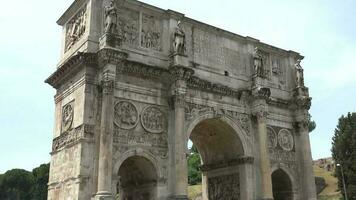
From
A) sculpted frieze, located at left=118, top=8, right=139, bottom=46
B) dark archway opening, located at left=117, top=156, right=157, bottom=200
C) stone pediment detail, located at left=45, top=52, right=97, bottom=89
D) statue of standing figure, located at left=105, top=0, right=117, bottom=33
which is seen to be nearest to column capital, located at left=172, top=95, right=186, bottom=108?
dark archway opening, located at left=117, top=156, right=157, bottom=200

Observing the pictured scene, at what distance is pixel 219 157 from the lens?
834 inches

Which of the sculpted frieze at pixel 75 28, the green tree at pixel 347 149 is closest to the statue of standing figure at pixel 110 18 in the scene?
the sculpted frieze at pixel 75 28

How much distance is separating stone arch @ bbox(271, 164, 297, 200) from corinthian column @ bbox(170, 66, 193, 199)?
5.90m

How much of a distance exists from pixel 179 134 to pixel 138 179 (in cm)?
267

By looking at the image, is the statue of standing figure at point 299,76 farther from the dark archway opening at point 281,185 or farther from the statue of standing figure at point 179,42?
the statue of standing figure at point 179,42

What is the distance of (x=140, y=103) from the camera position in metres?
16.9

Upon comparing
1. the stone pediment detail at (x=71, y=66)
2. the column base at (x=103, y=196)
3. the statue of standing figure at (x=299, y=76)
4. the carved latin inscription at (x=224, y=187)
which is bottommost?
the column base at (x=103, y=196)

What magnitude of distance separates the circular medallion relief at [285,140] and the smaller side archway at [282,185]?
4.09 ft

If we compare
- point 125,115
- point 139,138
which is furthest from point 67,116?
point 139,138

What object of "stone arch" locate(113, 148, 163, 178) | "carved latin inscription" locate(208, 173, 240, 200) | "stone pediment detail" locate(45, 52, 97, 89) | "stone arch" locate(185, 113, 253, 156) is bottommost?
"carved latin inscription" locate(208, 173, 240, 200)

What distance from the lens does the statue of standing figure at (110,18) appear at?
53.1 feet

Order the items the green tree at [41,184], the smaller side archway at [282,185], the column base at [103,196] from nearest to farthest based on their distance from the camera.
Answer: the column base at [103,196], the smaller side archway at [282,185], the green tree at [41,184]

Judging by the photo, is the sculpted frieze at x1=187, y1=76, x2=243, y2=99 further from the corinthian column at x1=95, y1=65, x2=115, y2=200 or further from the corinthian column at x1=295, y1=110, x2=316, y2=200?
the corinthian column at x1=295, y1=110, x2=316, y2=200

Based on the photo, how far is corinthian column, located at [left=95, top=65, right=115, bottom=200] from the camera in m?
14.6
